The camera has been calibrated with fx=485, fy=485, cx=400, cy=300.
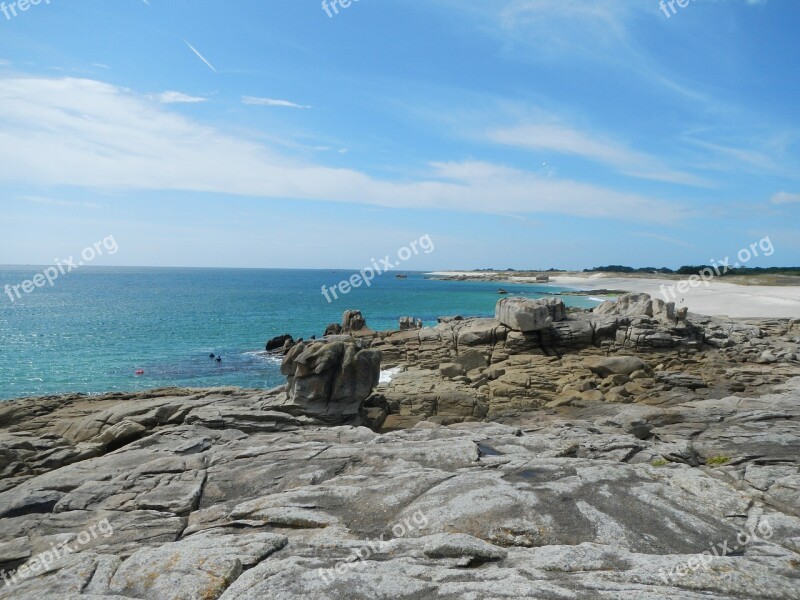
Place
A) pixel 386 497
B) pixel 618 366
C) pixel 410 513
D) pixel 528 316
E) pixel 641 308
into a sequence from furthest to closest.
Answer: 1. pixel 641 308
2. pixel 528 316
3. pixel 618 366
4. pixel 386 497
5. pixel 410 513

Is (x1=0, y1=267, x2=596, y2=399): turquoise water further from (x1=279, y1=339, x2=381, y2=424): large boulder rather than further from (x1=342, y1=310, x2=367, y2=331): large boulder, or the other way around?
(x1=279, y1=339, x2=381, y2=424): large boulder

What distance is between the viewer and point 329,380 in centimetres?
2219

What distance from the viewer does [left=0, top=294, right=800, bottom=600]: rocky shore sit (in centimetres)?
788

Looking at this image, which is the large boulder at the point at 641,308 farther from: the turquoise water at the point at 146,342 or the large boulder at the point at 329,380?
the turquoise water at the point at 146,342

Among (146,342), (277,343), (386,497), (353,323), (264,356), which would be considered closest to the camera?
(386,497)

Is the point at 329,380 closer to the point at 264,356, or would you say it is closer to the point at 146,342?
the point at 264,356

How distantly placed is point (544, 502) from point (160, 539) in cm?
836

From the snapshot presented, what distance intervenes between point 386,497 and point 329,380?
11.5 metres

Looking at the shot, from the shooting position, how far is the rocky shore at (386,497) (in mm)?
7883

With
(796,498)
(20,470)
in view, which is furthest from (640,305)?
(20,470)

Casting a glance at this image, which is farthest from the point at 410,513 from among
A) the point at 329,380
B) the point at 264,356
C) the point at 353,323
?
the point at 353,323

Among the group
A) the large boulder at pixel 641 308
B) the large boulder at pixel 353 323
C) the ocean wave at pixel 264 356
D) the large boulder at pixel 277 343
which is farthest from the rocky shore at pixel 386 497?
the large boulder at pixel 277 343

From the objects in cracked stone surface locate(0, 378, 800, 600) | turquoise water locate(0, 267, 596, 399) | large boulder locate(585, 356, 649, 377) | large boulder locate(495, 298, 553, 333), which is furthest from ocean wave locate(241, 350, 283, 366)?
cracked stone surface locate(0, 378, 800, 600)

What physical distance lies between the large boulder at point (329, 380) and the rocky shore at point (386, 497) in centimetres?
9
